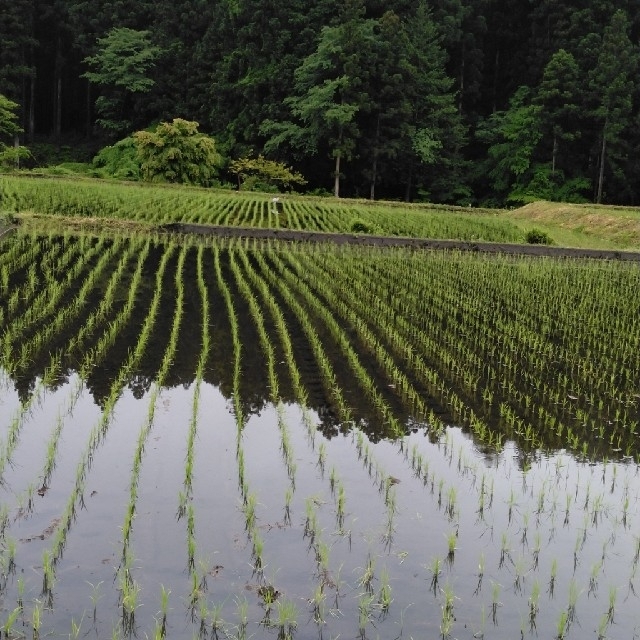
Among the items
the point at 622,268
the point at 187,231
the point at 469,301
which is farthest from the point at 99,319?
the point at 622,268

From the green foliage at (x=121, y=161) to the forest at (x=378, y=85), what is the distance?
317 cm

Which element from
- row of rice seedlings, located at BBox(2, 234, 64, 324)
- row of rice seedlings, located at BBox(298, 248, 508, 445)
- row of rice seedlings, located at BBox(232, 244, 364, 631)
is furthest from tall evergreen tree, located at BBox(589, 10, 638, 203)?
row of rice seedlings, located at BBox(232, 244, 364, 631)

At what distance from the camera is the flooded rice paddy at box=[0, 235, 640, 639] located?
3.48 meters

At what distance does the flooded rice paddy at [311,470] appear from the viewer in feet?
11.4

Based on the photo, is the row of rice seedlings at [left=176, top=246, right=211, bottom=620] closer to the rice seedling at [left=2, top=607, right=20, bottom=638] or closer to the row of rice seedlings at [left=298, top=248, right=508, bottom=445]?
the rice seedling at [left=2, top=607, right=20, bottom=638]

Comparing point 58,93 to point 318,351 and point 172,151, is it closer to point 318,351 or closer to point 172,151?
point 172,151

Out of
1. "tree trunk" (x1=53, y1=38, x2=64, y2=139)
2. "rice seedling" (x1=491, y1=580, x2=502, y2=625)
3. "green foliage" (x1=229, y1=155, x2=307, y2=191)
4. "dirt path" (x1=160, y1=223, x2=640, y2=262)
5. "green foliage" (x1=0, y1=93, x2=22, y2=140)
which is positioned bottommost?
"rice seedling" (x1=491, y1=580, x2=502, y2=625)

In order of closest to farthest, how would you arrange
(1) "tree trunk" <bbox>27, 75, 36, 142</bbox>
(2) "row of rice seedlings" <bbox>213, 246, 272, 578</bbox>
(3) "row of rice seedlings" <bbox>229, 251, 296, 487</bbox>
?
(2) "row of rice seedlings" <bbox>213, 246, 272, 578</bbox>
(3) "row of rice seedlings" <bbox>229, 251, 296, 487</bbox>
(1) "tree trunk" <bbox>27, 75, 36, 142</bbox>

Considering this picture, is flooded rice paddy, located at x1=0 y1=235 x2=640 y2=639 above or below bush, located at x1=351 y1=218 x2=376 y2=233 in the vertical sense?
below

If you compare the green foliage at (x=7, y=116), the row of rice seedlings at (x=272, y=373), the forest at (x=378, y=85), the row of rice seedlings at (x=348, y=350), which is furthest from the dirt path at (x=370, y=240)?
the green foliage at (x=7, y=116)

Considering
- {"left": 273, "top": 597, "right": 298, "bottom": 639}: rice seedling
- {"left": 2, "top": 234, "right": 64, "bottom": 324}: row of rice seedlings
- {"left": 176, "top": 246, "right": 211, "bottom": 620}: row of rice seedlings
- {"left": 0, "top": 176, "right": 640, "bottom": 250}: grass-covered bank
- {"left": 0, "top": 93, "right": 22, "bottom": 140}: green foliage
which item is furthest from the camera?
{"left": 0, "top": 93, "right": 22, "bottom": 140}: green foliage

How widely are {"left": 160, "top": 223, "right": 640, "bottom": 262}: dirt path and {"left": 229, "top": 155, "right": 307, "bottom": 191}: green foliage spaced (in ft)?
43.2

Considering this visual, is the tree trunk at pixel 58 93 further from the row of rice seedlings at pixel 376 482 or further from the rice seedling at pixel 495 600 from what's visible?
the rice seedling at pixel 495 600

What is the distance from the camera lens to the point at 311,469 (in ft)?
16.5
